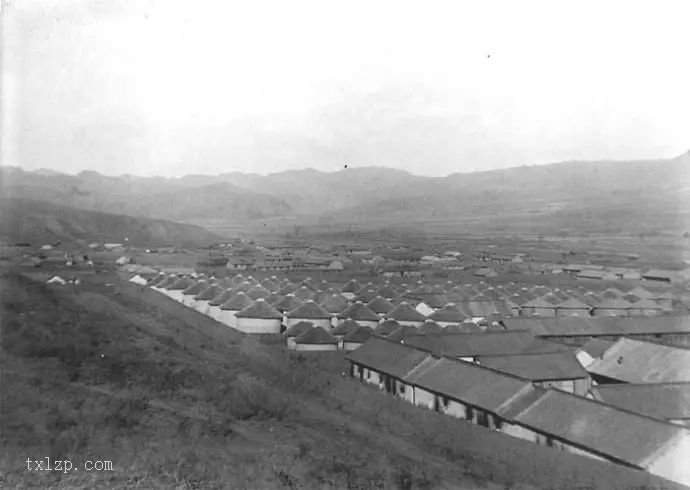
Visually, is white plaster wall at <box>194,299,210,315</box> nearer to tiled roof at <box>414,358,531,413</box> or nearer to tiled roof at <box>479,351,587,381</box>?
tiled roof at <box>479,351,587,381</box>

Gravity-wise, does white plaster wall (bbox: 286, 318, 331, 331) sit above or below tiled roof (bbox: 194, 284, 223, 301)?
below

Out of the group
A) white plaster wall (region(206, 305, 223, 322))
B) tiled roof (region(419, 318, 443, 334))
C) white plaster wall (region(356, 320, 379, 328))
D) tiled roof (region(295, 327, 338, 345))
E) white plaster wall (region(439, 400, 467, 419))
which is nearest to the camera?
white plaster wall (region(439, 400, 467, 419))

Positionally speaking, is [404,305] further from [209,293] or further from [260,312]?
[209,293]

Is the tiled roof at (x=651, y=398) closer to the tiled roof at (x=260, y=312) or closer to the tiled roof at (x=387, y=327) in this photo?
the tiled roof at (x=387, y=327)

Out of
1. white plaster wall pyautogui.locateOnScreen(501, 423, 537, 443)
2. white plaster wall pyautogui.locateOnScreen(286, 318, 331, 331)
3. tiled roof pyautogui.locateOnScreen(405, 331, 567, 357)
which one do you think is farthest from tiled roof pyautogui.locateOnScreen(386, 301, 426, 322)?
white plaster wall pyautogui.locateOnScreen(501, 423, 537, 443)

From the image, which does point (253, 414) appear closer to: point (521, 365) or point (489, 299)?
point (521, 365)

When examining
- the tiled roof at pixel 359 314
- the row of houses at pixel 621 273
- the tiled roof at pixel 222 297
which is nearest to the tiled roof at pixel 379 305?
the tiled roof at pixel 359 314

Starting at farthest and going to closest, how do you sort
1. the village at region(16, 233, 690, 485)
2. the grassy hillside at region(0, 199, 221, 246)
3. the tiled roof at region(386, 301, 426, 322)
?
the grassy hillside at region(0, 199, 221, 246)
the tiled roof at region(386, 301, 426, 322)
the village at region(16, 233, 690, 485)
